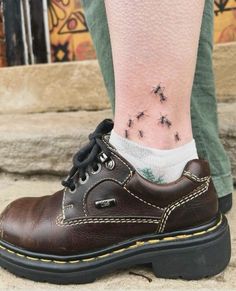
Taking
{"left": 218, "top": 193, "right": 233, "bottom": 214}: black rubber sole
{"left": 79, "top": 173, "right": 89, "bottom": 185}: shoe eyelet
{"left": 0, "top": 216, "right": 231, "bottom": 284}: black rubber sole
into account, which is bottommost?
{"left": 218, "top": 193, "right": 233, "bottom": 214}: black rubber sole

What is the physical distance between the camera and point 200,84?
3.37 ft

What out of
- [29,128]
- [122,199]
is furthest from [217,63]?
[122,199]

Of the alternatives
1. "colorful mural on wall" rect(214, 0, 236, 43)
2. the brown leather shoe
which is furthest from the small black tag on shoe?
"colorful mural on wall" rect(214, 0, 236, 43)

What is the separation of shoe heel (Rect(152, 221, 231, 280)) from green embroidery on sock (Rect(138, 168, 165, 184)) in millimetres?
129

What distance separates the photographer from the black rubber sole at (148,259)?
76 centimetres

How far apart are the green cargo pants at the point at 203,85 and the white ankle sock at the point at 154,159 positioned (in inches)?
8.5

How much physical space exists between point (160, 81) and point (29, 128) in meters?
0.89

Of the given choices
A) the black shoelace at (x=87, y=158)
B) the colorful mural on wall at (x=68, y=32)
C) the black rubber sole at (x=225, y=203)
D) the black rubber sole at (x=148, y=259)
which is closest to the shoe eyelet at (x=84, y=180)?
the black shoelace at (x=87, y=158)

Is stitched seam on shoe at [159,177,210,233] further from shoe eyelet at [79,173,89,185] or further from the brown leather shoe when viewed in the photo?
shoe eyelet at [79,173,89,185]

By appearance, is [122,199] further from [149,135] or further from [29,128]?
[29,128]

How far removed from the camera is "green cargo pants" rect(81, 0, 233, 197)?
97 centimetres

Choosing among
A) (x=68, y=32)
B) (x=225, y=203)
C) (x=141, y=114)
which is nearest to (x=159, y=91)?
(x=141, y=114)

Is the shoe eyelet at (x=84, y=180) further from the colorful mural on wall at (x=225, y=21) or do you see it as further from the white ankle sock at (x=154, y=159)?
the colorful mural on wall at (x=225, y=21)

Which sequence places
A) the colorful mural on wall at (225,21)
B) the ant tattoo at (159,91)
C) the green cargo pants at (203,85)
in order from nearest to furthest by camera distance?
the ant tattoo at (159,91), the green cargo pants at (203,85), the colorful mural on wall at (225,21)
